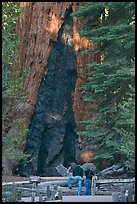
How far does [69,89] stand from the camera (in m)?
26.3

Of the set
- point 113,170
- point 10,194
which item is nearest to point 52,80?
point 113,170

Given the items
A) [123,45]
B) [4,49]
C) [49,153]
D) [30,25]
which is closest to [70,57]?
[30,25]

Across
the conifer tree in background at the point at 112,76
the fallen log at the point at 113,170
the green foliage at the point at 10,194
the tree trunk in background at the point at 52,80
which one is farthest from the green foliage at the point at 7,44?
the tree trunk in background at the point at 52,80

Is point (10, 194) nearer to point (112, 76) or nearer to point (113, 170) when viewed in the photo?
point (112, 76)

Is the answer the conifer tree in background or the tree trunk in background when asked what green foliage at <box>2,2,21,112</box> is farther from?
the tree trunk in background

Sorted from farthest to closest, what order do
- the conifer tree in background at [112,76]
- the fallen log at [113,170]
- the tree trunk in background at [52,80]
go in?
the tree trunk in background at [52,80] < the fallen log at [113,170] < the conifer tree in background at [112,76]

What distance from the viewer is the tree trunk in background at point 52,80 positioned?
24859 mm

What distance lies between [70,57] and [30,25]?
2.79 m

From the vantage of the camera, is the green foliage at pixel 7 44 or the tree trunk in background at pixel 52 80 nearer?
the green foliage at pixel 7 44

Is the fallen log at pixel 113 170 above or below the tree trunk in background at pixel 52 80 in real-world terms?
below

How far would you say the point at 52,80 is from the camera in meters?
26.1

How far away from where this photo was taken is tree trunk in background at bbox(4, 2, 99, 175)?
979 inches

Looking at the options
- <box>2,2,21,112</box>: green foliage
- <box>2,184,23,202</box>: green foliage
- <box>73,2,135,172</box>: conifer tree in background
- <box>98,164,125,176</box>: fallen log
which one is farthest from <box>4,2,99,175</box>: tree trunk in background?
<box>2,184,23,202</box>: green foliage

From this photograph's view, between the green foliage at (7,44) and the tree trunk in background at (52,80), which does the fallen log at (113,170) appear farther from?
the green foliage at (7,44)
